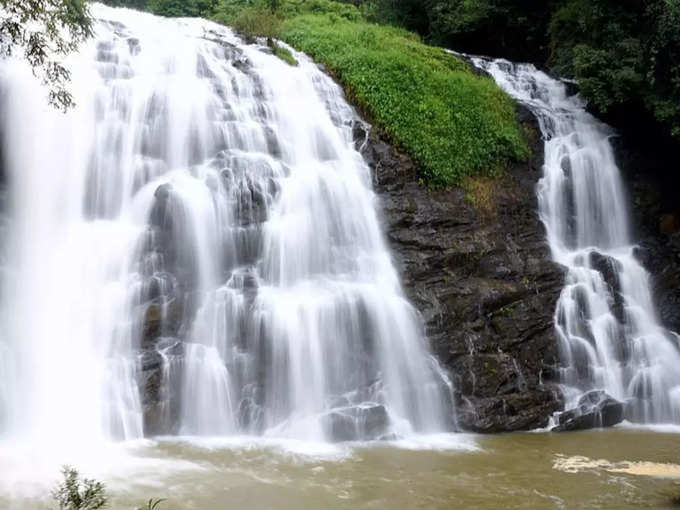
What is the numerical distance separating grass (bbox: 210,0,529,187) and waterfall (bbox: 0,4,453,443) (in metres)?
1.75

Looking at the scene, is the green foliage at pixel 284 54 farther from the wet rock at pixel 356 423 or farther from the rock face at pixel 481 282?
the wet rock at pixel 356 423

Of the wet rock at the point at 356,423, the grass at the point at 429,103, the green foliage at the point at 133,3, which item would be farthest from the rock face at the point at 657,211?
the green foliage at the point at 133,3

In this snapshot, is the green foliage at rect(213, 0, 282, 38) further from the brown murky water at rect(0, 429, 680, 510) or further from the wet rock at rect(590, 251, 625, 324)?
the brown murky water at rect(0, 429, 680, 510)

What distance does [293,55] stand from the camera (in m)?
16.7

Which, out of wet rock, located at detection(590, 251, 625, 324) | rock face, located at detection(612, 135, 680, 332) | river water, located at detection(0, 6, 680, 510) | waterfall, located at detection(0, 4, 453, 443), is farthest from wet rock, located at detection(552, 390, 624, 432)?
rock face, located at detection(612, 135, 680, 332)

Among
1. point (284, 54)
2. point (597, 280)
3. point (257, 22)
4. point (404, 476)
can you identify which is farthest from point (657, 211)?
point (257, 22)

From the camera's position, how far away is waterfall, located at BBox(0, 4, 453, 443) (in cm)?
945

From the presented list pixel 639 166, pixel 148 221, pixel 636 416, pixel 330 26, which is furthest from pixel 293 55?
pixel 636 416

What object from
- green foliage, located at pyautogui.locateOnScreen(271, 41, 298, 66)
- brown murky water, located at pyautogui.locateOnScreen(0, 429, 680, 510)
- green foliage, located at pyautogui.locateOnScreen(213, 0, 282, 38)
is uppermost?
green foliage, located at pyautogui.locateOnScreen(213, 0, 282, 38)

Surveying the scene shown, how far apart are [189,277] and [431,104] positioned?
297 inches

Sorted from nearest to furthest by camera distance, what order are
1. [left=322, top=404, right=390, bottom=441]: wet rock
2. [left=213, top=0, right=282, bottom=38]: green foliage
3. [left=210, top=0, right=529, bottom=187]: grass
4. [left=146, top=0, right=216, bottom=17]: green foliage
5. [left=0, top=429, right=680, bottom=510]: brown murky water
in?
[left=0, top=429, right=680, bottom=510]: brown murky water < [left=322, top=404, right=390, bottom=441]: wet rock < [left=210, top=0, right=529, bottom=187]: grass < [left=213, top=0, right=282, bottom=38]: green foliage < [left=146, top=0, right=216, bottom=17]: green foliage

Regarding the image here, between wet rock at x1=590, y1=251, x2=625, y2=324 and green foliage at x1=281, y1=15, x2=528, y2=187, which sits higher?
green foliage at x1=281, y1=15, x2=528, y2=187

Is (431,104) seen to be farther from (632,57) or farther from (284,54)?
(632,57)

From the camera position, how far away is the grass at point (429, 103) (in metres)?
14.2
